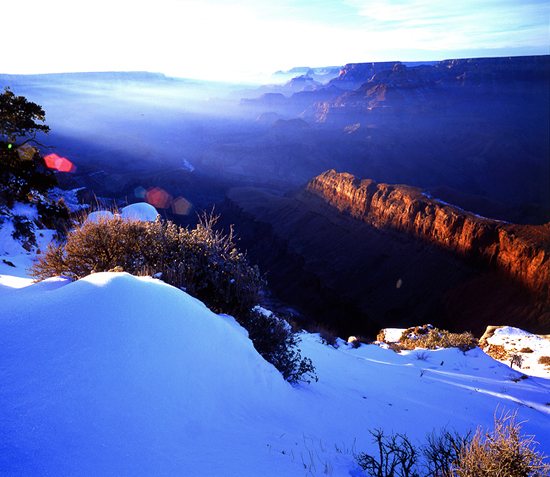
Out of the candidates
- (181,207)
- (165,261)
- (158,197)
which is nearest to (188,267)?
(165,261)

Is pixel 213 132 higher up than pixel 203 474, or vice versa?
pixel 213 132

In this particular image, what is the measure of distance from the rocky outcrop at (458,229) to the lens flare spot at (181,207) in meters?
33.9

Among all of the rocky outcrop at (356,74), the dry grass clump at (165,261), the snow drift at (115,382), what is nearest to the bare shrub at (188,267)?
the dry grass clump at (165,261)

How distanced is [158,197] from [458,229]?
190 ft

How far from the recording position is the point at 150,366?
3.07 meters

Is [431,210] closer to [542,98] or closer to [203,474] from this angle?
[203,474]

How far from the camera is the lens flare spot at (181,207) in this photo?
191 feet

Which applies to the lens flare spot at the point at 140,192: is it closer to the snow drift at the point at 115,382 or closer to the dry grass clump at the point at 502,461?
the snow drift at the point at 115,382

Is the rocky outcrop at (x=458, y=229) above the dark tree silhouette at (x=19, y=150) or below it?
below

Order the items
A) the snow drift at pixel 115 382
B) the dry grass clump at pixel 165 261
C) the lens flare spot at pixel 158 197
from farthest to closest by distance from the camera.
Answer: the lens flare spot at pixel 158 197 → the dry grass clump at pixel 165 261 → the snow drift at pixel 115 382

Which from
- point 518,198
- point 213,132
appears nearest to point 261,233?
point 518,198

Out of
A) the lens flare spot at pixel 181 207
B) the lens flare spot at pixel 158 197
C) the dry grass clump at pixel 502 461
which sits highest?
the dry grass clump at pixel 502 461

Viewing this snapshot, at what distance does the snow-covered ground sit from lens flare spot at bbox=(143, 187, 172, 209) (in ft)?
200

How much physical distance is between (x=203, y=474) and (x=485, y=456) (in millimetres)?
2478
